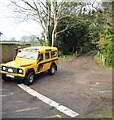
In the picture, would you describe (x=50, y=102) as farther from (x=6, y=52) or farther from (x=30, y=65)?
(x=6, y=52)

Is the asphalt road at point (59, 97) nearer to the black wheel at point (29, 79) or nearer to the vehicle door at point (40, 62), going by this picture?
the black wheel at point (29, 79)

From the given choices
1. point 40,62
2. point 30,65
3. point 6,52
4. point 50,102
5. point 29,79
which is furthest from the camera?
point 6,52

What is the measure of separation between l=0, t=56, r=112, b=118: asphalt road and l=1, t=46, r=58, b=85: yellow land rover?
513 millimetres

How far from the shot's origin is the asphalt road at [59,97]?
7871 millimetres

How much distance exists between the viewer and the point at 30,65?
12391 mm

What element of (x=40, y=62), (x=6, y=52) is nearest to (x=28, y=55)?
(x=40, y=62)

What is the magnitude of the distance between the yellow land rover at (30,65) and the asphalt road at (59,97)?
513 millimetres

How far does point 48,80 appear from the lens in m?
13.5

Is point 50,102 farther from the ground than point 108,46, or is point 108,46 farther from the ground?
point 108,46

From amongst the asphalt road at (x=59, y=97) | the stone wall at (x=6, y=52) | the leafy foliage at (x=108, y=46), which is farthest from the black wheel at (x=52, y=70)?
the leafy foliage at (x=108, y=46)

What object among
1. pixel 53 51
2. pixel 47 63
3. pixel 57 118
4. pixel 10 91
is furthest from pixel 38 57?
pixel 57 118

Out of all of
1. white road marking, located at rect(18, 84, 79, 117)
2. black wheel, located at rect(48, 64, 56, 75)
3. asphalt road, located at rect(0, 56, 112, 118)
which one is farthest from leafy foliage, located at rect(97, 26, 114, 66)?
white road marking, located at rect(18, 84, 79, 117)

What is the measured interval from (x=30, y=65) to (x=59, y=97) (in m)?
3.22

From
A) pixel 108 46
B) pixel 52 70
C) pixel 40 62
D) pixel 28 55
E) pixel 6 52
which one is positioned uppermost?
pixel 108 46
